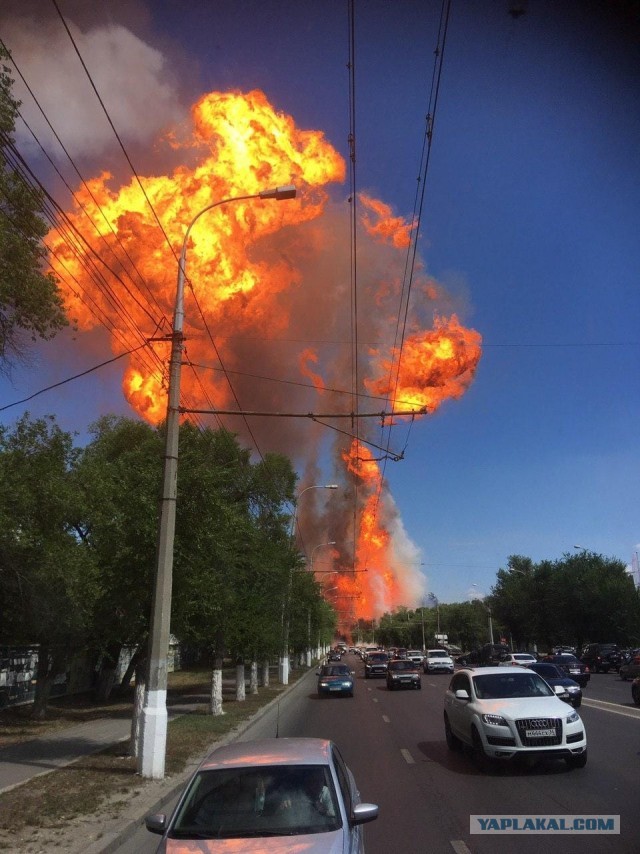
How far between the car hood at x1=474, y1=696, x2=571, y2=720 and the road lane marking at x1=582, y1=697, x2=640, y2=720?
27.5ft

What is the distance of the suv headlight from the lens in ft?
33.1

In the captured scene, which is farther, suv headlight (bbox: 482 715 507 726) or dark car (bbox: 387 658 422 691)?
dark car (bbox: 387 658 422 691)

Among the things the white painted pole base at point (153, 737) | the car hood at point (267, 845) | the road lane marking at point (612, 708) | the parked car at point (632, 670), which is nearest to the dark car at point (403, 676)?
the road lane marking at point (612, 708)

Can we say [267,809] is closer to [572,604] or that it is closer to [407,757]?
[407,757]

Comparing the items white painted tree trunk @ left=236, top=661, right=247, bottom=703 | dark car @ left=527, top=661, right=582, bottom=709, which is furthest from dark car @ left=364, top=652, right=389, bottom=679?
dark car @ left=527, top=661, right=582, bottom=709

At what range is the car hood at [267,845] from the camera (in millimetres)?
4141

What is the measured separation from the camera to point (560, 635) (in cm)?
7294

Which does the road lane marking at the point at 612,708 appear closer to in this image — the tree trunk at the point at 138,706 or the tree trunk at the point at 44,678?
the tree trunk at the point at 138,706

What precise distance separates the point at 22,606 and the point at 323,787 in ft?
49.5

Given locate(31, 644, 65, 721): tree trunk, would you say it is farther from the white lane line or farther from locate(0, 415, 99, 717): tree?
the white lane line

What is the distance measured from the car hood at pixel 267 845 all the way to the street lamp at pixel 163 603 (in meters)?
6.67

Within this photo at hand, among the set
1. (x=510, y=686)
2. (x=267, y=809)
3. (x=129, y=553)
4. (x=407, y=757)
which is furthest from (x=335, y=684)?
(x=267, y=809)

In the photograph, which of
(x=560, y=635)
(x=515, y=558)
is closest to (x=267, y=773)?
(x=560, y=635)

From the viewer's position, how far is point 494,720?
10.2m
